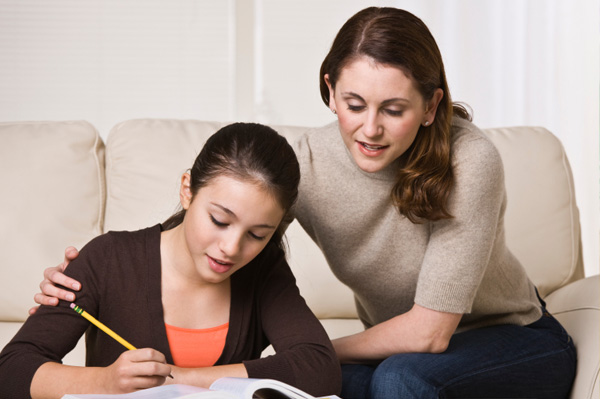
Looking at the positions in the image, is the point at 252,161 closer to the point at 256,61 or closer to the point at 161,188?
the point at 161,188

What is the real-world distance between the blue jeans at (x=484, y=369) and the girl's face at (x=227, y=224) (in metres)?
0.40

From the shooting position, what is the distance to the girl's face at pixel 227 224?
4.08 ft

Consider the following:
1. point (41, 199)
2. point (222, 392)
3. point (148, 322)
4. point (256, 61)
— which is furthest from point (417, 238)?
point (256, 61)

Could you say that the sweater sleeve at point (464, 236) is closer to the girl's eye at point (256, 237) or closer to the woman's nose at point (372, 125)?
the woman's nose at point (372, 125)

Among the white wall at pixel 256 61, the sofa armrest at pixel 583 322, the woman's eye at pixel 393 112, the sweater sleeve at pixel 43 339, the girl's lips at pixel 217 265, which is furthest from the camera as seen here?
the white wall at pixel 256 61

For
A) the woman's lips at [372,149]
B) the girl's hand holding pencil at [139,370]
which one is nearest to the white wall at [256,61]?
the woman's lips at [372,149]

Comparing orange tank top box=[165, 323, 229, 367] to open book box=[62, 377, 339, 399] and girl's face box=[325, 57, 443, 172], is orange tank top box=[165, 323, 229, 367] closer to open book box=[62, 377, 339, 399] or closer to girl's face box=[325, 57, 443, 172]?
open book box=[62, 377, 339, 399]

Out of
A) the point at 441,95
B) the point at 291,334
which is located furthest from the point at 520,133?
the point at 291,334

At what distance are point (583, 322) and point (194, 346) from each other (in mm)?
986

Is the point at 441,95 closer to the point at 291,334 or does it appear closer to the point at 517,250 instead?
the point at 291,334

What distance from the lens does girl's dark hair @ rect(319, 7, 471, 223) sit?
1360 millimetres

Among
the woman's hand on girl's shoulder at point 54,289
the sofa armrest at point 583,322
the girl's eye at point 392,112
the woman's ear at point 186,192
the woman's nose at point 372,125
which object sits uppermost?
the girl's eye at point 392,112

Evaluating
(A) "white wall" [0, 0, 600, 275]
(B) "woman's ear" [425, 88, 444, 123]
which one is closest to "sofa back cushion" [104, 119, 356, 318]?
(B) "woman's ear" [425, 88, 444, 123]

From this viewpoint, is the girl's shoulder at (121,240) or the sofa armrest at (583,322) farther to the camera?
the sofa armrest at (583,322)
